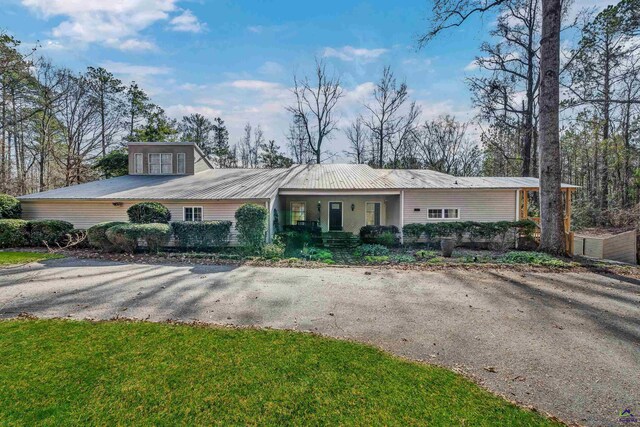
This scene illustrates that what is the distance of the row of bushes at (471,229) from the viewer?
12.9m

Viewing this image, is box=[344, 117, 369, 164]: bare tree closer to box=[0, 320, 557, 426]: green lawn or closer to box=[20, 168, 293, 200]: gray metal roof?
box=[20, 168, 293, 200]: gray metal roof

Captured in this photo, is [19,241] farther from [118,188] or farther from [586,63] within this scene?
[586,63]

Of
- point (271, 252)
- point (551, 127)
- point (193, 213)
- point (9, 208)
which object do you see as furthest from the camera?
point (193, 213)

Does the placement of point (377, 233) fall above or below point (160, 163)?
below

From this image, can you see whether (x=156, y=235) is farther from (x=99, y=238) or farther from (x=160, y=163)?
(x=160, y=163)

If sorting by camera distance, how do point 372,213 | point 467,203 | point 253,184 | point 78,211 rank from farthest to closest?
1. point 372,213
2. point 253,184
3. point 467,203
4. point 78,211

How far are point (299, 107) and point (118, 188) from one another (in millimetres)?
18169

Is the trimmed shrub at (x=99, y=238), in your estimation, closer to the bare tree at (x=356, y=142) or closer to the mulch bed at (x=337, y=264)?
the mulch bed at (x=337, y=264)

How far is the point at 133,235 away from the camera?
10.0 meters

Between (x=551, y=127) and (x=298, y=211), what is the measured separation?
1222 cm

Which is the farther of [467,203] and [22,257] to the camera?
[467,203]

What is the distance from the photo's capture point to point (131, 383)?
2.86 m

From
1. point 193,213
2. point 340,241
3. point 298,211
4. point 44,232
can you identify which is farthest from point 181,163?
point 340,241

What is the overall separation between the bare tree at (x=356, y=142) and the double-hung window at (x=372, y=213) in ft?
52.1
